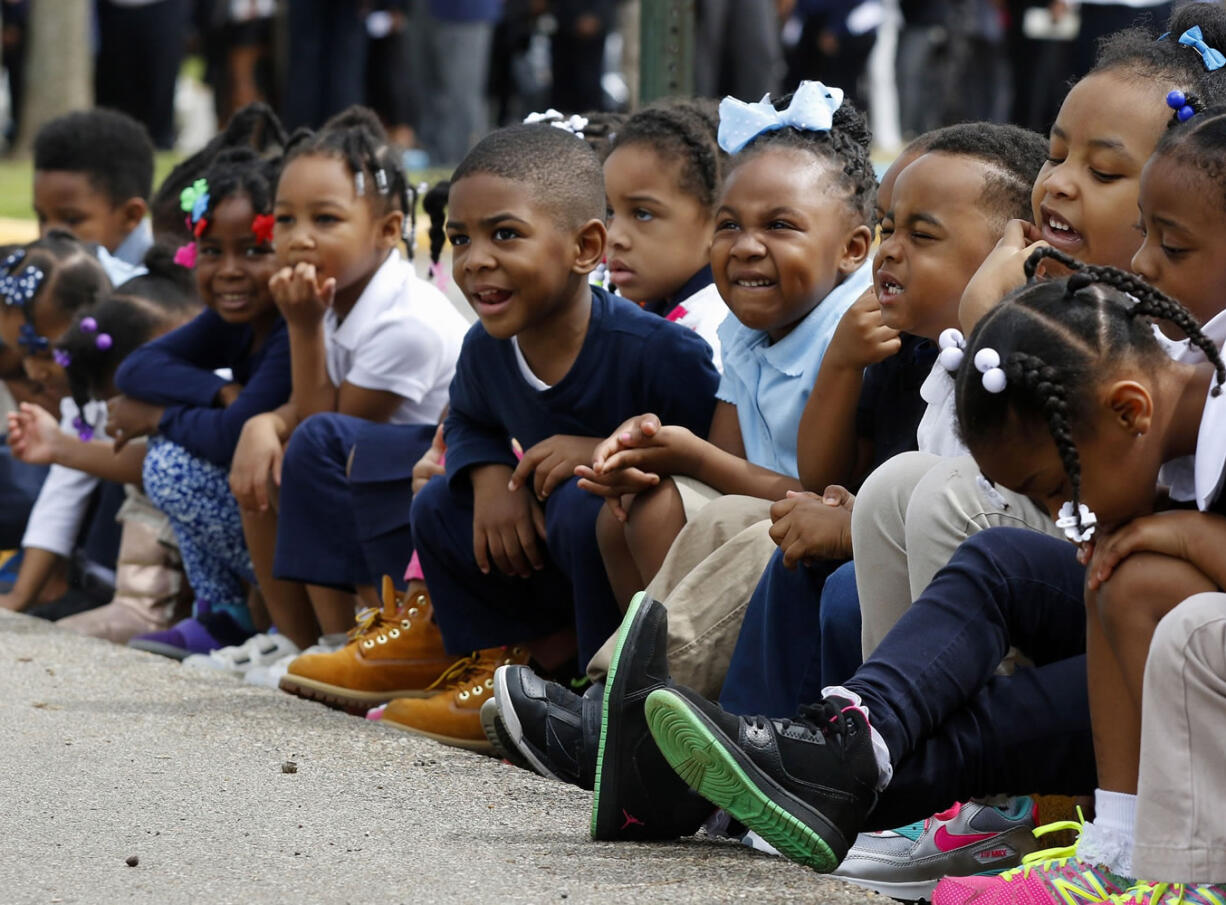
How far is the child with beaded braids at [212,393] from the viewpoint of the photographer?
4.69m

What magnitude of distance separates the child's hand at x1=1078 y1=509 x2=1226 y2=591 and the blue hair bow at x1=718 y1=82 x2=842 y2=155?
1.50 meters

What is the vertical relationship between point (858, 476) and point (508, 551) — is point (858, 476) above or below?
above

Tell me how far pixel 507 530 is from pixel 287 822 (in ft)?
2.93

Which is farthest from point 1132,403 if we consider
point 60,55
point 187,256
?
point 60,55

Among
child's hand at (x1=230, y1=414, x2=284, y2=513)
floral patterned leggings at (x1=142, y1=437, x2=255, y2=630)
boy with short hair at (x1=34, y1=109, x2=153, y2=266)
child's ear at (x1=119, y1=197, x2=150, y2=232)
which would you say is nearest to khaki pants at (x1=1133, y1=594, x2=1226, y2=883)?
child's hand at (x1=230, y1=414, x2=284, y2=513)

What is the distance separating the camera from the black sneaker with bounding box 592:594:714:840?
106 inches

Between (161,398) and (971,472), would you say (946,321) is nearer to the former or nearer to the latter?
(971,472)

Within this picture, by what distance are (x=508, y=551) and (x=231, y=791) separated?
2.54 ft

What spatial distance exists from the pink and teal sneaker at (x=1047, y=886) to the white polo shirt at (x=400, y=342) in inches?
93.4

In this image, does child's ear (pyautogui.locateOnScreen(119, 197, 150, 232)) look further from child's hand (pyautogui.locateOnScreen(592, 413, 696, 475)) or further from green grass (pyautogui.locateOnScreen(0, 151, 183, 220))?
child's hand (pyautogui.locateOnScreen(592, 413, 696, 475))

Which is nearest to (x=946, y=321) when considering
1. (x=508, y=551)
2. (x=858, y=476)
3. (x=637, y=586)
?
(x=858, y=476)

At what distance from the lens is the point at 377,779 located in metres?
3.24

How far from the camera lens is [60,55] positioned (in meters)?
13.6

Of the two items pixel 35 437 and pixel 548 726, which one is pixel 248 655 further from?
pixel 548 726
